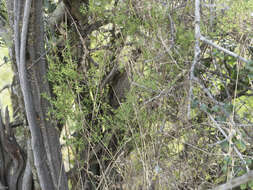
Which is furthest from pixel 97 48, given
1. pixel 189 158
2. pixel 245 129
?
pixel 245 129

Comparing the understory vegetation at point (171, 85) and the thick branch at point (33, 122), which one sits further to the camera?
the thick branch at point (33, 122)

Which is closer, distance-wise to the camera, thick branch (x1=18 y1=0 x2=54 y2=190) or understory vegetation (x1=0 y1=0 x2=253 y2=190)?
understory vegetation (x1=0 y1=0 x2=253 y2=190)

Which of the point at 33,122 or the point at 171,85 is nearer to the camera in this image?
the point at 171,85

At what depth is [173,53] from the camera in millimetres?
1747

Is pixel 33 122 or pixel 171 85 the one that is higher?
pixel 171 85

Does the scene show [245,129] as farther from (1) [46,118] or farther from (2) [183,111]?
(1) [46,118]

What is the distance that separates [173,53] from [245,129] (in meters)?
0.60

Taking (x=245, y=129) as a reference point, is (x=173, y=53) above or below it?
above

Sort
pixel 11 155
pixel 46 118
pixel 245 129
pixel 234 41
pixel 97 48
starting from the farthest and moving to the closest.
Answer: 1. pixel 11 155
2. pixel 97 48
3. pixel 46 118
4. pixel 234 41
5. pixel 245 129

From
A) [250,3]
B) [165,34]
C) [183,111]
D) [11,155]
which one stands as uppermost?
[250,3]

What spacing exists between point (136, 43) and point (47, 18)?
2.96 feet

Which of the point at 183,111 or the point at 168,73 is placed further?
the point at 168,73

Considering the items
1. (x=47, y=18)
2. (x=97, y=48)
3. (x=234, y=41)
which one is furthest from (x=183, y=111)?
(x=47, y=18)

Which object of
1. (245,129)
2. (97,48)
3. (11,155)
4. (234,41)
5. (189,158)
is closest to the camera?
(245,129)
